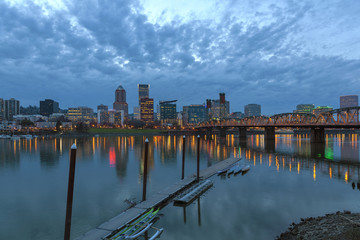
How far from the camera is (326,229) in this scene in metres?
14.6

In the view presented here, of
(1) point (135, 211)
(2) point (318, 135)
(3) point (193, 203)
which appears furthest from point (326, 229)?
(2) point (318, 135)

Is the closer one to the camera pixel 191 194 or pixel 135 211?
pixel 135 211

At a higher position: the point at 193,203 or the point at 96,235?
the point at 96,235

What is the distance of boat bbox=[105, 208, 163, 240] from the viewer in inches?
553

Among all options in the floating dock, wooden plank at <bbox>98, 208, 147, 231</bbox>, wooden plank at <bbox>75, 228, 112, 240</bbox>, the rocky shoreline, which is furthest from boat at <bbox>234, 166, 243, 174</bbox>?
wooden plank at <bbox>75, 228, 112, 240</bbox>

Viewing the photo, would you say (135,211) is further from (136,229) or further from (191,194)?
(191,194)

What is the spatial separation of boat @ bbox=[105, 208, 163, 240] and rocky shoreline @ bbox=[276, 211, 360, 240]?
27.4ft

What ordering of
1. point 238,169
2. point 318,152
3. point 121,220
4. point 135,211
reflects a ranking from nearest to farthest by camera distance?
point 121,220 → point 135,211 → point 238,169 → point 318,152

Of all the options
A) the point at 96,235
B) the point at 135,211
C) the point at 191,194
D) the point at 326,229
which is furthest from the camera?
the point at 191,194

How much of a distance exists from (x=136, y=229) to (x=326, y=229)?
11.5 meters

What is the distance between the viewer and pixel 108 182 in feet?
103

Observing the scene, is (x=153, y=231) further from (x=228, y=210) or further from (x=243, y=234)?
(x=228, y=210)

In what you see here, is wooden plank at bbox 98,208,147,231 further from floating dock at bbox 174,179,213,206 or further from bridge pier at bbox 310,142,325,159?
bridge pier at bbox 310,142,325,159

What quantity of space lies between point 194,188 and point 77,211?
11.1 metres
